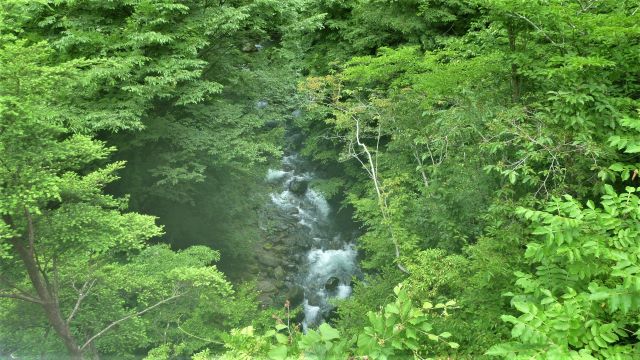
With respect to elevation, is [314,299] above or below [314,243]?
below

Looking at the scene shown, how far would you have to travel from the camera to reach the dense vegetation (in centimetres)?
250

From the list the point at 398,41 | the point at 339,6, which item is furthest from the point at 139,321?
the point at 339,6

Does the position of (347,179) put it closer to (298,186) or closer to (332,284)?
(298,186)

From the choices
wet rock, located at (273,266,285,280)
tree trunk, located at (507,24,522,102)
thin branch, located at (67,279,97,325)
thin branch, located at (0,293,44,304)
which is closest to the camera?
tree trunk, located at (507,24,522,102)

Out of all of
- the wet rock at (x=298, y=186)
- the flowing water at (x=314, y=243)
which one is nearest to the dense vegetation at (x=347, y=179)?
the flowing water at (x=314, y=243)

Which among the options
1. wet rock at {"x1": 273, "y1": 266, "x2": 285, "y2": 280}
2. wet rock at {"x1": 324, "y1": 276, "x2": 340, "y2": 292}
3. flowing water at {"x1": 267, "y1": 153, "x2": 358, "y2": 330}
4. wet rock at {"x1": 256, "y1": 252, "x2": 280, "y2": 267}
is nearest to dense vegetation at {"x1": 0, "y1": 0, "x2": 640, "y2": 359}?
Result: wet rock at {"x1": 256, "y1": 252, "x2": 280, "y2": 267}

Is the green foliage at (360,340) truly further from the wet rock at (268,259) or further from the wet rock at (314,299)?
the wet rock at (268,259)

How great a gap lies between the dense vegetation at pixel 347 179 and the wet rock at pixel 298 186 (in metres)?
1.35

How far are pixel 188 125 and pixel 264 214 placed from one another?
4.44m

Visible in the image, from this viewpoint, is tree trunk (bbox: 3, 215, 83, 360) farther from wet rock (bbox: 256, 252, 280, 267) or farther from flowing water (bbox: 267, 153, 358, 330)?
wet rock (bbox: 256, 252, 280, 267)

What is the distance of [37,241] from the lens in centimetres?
605

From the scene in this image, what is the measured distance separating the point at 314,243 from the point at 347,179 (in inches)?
84.2

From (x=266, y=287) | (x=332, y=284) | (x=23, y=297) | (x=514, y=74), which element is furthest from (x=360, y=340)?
(x=332, y=284)

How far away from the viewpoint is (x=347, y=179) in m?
12.8
